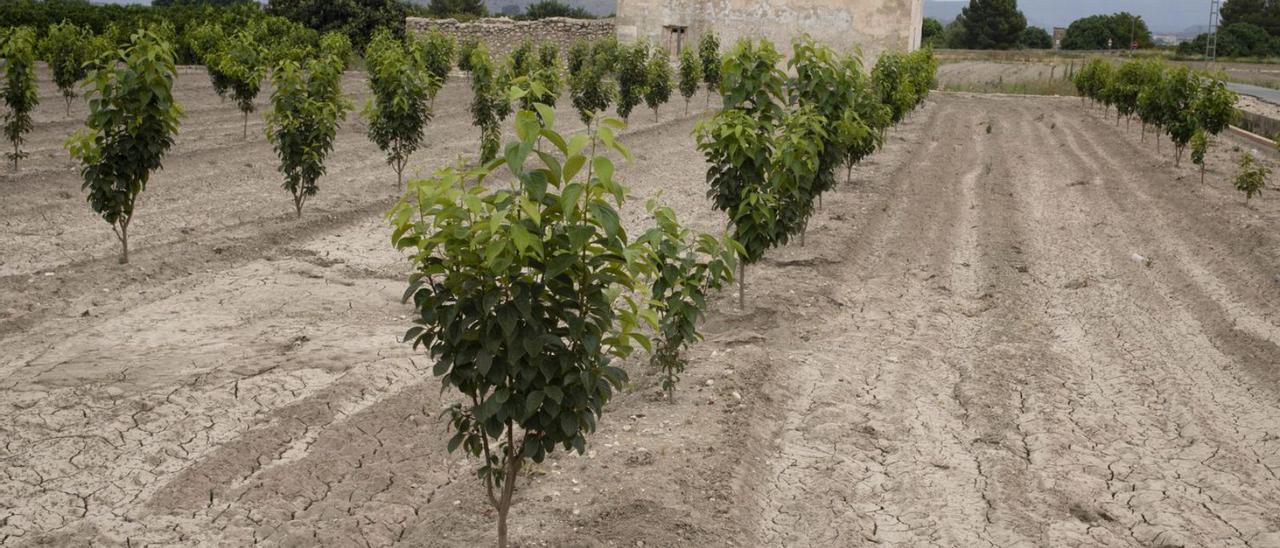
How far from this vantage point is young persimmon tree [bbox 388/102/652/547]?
4199mm

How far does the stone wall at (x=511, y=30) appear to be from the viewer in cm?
4503

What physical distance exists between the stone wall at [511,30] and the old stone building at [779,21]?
3.51 m

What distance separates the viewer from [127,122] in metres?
10.3

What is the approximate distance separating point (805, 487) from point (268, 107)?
2209 cm

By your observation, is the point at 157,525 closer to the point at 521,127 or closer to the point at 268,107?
the point at 521,127

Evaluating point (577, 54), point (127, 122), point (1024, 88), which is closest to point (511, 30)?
point (577, 54)

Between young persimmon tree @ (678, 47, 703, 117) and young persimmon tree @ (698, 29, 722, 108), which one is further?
young persimmon tree @ (698, 29, 722, 108)

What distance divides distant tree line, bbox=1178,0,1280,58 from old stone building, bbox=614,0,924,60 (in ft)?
171

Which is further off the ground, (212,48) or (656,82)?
(212,48)

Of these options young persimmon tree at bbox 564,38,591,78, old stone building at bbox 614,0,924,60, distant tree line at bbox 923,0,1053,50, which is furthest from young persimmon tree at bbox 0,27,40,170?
distant tree line at bbox 923,0,1053,50

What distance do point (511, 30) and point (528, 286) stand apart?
4266cm

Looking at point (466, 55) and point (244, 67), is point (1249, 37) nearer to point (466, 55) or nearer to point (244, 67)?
point (466, 55)

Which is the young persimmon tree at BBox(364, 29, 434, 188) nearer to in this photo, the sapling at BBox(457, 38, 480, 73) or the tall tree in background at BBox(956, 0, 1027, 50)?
the sapling at BBox(457, 38, 480, 73)

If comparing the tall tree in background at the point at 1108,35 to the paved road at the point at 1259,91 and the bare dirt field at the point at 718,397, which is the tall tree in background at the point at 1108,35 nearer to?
the paved road at the point at 1259,91
